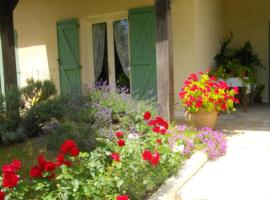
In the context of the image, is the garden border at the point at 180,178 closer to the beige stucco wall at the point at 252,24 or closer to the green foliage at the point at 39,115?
the green foliage at the point at 39,115

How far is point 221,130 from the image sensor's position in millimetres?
5664

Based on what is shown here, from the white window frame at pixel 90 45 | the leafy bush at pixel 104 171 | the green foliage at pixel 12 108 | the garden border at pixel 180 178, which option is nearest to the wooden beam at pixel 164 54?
the garden border at pixel 180 178

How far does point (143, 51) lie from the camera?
23.7ft

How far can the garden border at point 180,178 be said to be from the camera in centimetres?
314

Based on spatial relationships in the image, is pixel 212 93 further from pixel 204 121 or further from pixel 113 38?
pixel 113 38

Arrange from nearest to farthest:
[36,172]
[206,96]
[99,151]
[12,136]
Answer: [36,172] → [99,151] → [12,136] → [206,96]

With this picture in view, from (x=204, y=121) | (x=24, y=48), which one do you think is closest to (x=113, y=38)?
(x=24, y=48)

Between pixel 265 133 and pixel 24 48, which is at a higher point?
pixel 24 48

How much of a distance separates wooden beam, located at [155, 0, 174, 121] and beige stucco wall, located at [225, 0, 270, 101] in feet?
14.3

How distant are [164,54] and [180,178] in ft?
7.01

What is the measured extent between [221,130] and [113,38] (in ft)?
11.6

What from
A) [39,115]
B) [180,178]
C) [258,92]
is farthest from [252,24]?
[180,178]

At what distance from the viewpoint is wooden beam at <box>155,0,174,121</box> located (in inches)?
200

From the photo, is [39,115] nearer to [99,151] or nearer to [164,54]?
[164,54]
